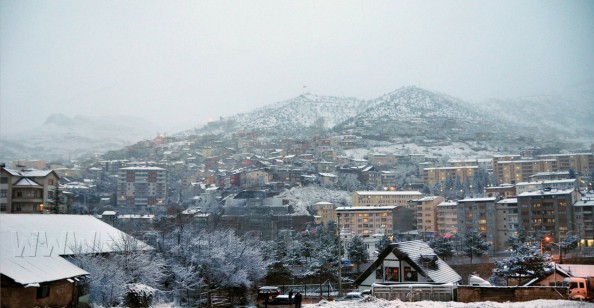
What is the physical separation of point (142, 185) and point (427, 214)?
68.3 m

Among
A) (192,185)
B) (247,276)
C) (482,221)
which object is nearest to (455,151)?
(192,185)

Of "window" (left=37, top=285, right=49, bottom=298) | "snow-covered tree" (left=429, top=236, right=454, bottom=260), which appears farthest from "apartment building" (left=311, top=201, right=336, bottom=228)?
"window" (left=37, top=285, right=49, bottom=298)

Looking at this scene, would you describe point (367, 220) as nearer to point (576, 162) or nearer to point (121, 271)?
point (576, 162)

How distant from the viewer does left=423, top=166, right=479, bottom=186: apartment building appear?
462ft

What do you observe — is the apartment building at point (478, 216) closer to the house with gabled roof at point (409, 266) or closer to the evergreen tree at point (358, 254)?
the evergreen tree at point (358, 254)

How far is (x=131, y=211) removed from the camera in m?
109

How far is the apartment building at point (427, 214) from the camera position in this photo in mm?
91375

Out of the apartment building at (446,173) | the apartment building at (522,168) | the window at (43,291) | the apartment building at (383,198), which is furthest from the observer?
the apartment building at (446,173)

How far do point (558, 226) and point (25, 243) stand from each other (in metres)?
68.0

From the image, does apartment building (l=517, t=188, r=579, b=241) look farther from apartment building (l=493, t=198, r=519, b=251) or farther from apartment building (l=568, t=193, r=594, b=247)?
apartment building (l=493, t=198, r=519, b=251)

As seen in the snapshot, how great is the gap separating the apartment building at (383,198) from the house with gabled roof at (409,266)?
8643 centimetres

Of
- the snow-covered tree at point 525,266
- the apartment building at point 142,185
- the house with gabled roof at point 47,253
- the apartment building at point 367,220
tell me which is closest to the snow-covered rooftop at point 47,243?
the house with gabled roof at point 47,253

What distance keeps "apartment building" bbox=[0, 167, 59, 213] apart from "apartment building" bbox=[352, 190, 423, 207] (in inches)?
2368

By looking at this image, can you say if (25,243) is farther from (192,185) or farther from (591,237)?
A: (192,185)
